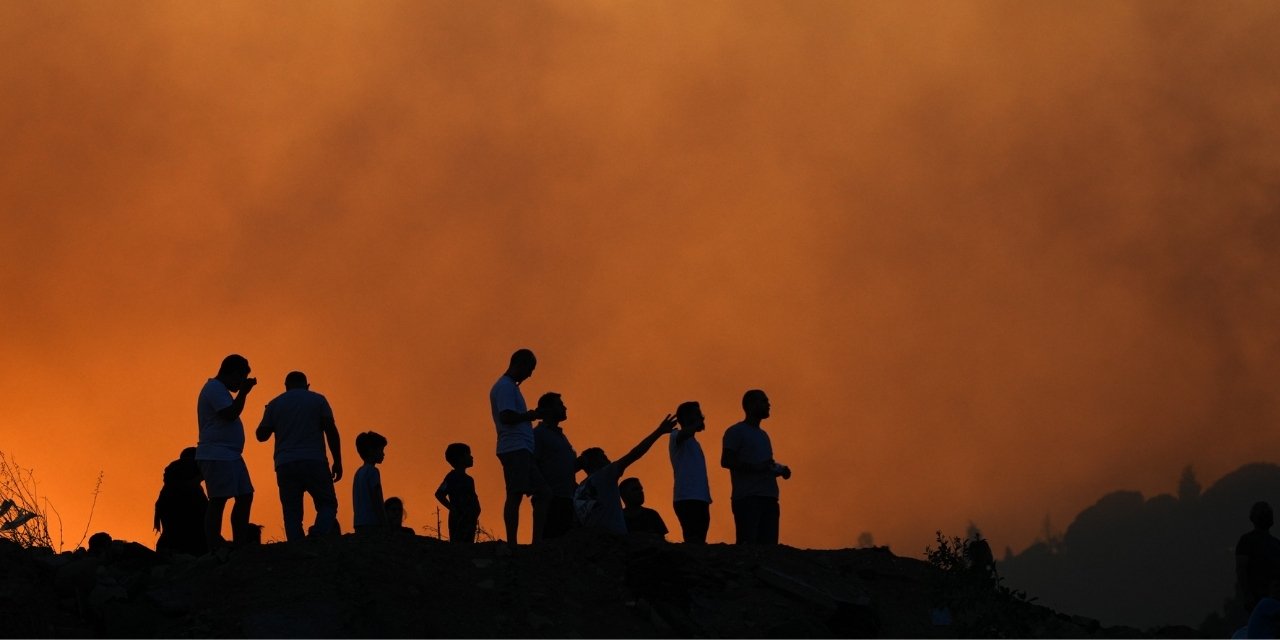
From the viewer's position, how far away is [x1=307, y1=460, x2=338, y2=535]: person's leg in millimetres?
14438

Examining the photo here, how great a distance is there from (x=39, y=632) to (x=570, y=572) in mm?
4259

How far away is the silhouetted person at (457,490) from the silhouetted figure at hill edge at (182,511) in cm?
216

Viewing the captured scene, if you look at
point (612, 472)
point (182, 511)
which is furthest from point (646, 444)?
point (182, 511)

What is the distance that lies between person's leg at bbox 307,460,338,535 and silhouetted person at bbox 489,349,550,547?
1537mm

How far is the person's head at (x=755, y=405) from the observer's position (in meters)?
15.5

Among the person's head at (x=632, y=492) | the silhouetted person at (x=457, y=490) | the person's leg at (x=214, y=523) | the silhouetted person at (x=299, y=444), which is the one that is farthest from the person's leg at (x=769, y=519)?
the person's leg at (x=214, y=523)

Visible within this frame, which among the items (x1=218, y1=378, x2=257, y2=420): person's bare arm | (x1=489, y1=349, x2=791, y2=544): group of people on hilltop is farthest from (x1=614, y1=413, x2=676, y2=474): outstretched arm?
Result: (x1=218, y1=378, x2=257, y2=420): person's bare arm

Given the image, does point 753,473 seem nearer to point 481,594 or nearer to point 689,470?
point 689,470

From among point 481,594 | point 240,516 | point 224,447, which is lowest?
point 481,594

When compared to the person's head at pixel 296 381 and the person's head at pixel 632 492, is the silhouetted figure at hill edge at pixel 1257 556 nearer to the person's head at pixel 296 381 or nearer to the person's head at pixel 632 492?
the person's head at pixel 632 492

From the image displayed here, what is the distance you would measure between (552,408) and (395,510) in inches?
82.9

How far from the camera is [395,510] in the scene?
16.0 m

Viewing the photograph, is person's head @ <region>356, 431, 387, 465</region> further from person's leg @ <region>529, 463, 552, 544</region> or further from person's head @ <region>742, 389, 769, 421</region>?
→ person's head @ <region>742, 389, 769, 421</region>

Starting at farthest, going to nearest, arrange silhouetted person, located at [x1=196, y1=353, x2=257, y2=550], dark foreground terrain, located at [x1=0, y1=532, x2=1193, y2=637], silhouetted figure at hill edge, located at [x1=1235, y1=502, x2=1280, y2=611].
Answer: silhouetted figure at hill edge, located at [x1=1235, y1=502, x2=1280, y2=611]
silhouetted person, located at [x1=196, y1=353, x2=257, y2=550]
dark foreground terrain, located at [x1=0, y1=532, x2=1193, y2=637]
